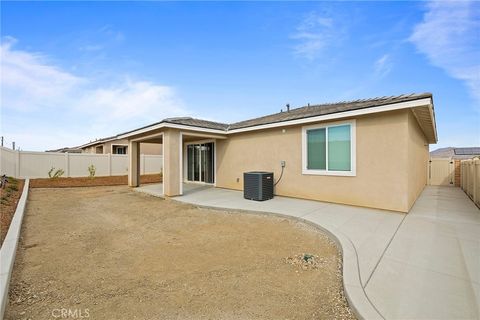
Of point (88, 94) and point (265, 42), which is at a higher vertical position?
point (265, 42)

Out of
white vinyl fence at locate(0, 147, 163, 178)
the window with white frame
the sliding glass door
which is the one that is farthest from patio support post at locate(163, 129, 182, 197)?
the window with white frame

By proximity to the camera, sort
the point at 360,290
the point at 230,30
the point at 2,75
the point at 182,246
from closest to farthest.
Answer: the point at 360,290
the point at 182,246
the point at 2,75
the point at 230,30

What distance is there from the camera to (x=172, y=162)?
27.4ft

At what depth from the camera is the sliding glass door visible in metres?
11.7

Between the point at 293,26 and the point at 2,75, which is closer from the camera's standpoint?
the point at 2,75

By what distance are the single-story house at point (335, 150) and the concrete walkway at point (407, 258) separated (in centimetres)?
82

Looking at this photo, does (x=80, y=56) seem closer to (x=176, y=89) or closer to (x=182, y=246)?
(x=176, y=89)

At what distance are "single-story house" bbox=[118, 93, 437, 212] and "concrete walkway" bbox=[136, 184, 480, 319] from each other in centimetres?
82

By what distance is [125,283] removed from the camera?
107 inches

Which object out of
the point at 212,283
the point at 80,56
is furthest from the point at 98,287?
the point at 80,56

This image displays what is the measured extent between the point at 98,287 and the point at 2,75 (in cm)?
816

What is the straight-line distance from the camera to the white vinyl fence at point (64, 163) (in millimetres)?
13086

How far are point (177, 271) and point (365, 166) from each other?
229 inches

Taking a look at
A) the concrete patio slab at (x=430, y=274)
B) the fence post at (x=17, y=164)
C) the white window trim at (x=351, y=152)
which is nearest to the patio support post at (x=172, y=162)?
the white window trim at (x=351, y=152)
